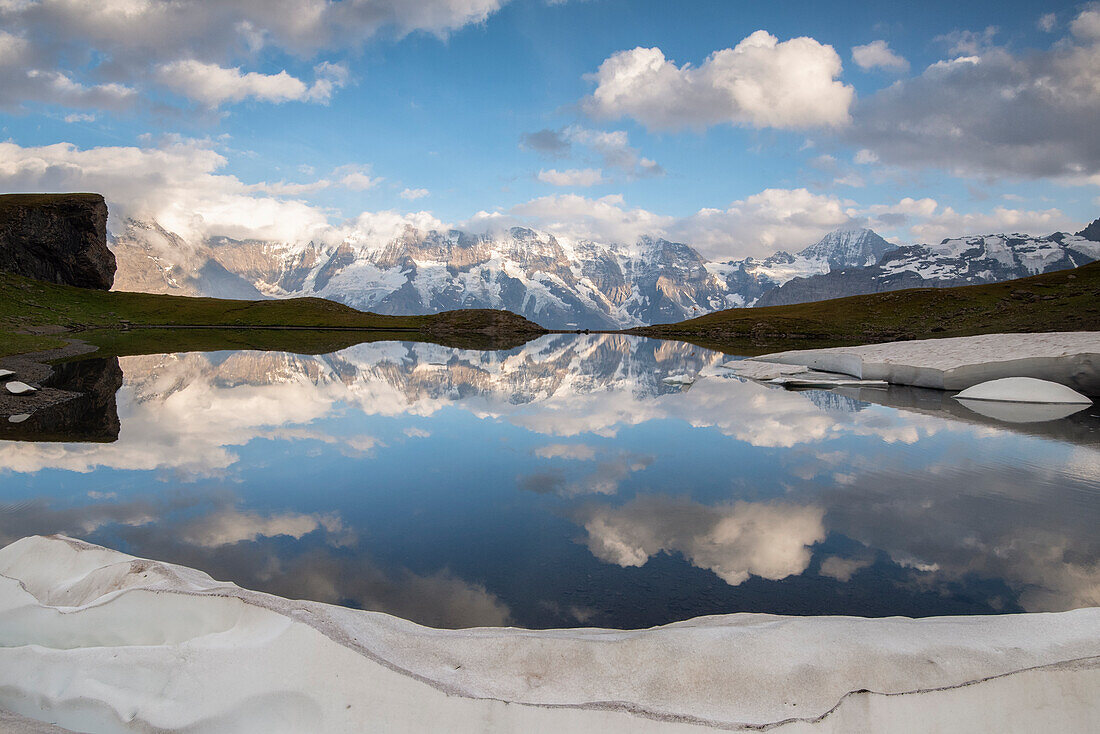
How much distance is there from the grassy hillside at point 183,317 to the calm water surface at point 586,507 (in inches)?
2000

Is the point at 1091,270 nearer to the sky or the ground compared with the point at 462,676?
nearer to the sky

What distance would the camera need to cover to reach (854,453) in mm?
21703

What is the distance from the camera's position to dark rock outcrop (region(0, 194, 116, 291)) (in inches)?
5039

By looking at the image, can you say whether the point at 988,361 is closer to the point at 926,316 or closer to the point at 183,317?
the point at 926,316

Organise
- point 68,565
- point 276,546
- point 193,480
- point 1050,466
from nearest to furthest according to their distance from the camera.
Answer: point 68,565 → point 276,546 → point 193,480 → point 1050,466

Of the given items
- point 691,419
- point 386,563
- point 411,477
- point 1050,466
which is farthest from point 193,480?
point 1050,466

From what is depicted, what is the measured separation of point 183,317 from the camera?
147 meters

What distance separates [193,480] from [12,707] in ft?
37.5

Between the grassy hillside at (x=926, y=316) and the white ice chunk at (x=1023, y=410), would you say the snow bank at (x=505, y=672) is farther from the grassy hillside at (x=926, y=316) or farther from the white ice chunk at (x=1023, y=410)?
the grassy hillside at (x=926, y=316)

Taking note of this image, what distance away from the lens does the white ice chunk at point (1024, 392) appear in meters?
Answer: 34.9

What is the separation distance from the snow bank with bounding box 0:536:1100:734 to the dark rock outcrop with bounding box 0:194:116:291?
530 ft

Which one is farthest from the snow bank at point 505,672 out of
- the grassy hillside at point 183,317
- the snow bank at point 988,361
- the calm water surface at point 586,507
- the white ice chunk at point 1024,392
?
the grassy hillside at point 183,317

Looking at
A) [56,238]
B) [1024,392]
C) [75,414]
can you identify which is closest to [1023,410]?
[1024,392]

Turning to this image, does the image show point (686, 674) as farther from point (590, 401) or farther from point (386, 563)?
point (590, 401)
